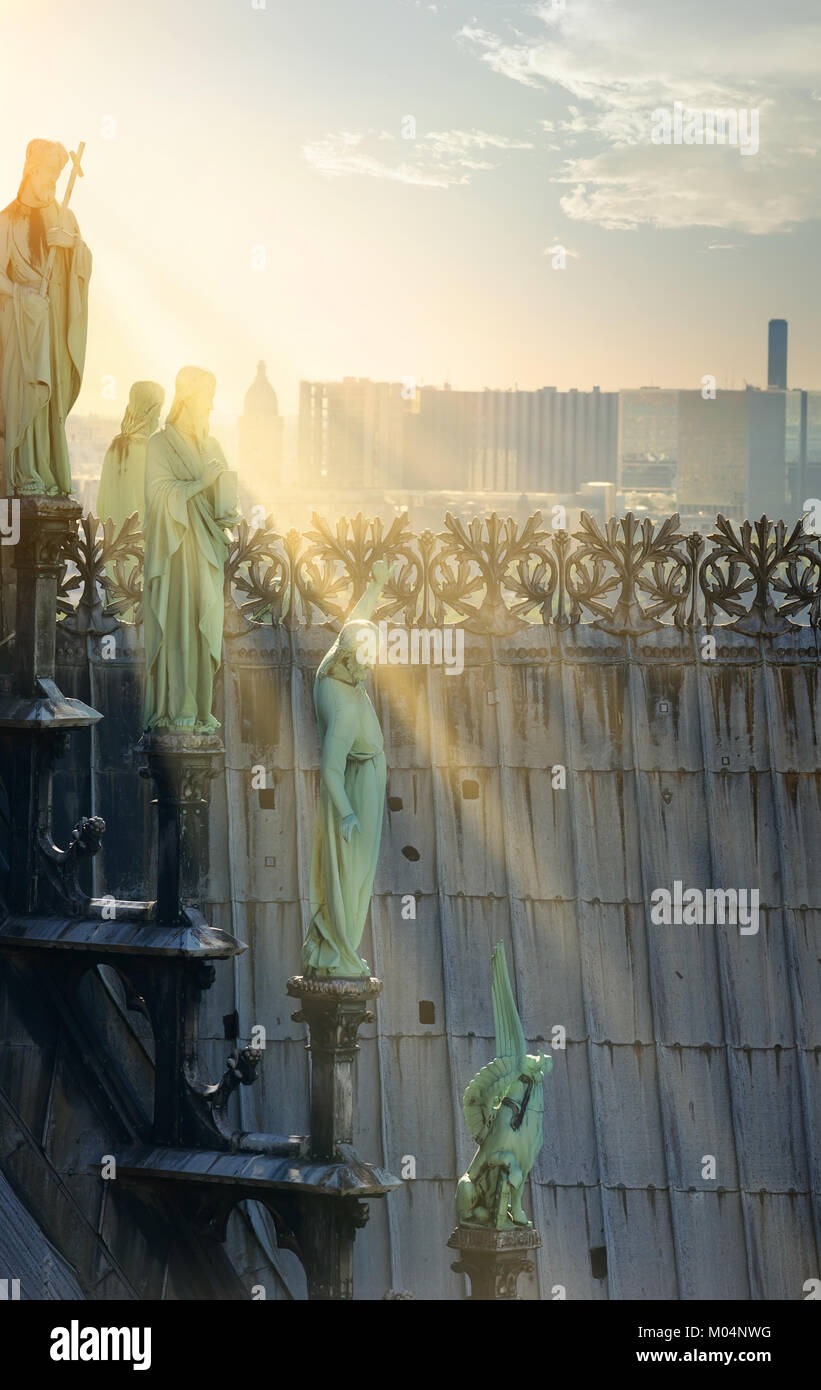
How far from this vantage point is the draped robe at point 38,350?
19.1 meters

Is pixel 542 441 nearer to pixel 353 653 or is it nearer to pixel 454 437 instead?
pixel 454 437

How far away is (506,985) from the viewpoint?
17.2 meters

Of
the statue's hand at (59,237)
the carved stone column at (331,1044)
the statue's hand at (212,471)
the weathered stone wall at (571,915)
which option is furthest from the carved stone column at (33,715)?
the weathered stone wall at (571,915)

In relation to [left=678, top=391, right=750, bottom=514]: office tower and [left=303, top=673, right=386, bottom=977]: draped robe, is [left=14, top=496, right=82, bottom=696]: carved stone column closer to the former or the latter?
[left=303, top=673, right=386, bottom=977]: draped robe

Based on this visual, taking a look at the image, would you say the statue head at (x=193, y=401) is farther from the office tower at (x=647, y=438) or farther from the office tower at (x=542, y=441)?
the office tower at (x=542, y=441)

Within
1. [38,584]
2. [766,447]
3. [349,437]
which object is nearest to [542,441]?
[766,447]

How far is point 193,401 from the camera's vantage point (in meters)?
18.4

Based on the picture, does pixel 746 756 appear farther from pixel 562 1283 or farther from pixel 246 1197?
pixel 246 1197

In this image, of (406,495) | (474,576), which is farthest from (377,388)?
(474,576)

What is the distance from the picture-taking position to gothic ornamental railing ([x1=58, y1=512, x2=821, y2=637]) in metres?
25.1

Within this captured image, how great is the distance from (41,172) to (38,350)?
5.05 ft

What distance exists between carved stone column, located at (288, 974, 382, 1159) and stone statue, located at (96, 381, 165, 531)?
346 inches

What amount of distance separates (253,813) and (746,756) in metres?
5.78

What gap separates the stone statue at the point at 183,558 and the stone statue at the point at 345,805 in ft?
5.80
